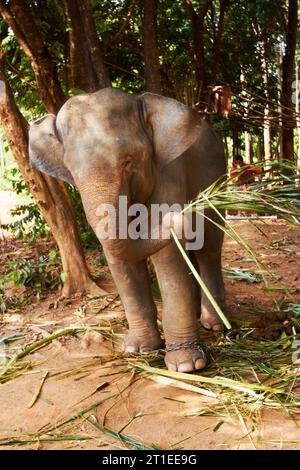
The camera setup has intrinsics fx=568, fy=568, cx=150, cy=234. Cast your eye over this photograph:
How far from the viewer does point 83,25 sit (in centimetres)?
563

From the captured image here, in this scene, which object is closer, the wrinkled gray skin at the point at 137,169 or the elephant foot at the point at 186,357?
the wrinkled gray skin at the point at 137,169

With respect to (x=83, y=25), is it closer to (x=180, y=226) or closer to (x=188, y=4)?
(x=180, y=226)

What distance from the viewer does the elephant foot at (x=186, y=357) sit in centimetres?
363

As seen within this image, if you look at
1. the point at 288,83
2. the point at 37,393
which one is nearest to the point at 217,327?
the point at 37,393

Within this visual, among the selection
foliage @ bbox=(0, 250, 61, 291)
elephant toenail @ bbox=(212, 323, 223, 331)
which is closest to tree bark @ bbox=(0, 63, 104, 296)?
foliage @ bbox=(0, 250, 61, 291)

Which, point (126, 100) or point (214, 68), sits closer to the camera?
point (126, 100)

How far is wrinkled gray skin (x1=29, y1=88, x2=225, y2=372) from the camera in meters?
3.23

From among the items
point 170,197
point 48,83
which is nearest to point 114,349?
point 170,197

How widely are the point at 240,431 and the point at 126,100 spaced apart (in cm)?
201

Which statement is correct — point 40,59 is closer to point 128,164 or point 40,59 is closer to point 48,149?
point 48,149

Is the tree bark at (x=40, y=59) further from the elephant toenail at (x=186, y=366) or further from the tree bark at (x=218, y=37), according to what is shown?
the tree bark at (x=218, y=37)

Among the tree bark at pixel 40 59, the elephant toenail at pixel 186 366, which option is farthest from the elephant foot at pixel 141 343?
the tree bark at pixel 40 59

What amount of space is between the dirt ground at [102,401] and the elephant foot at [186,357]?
15 centimetres

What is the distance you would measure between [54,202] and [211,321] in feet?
6.20
